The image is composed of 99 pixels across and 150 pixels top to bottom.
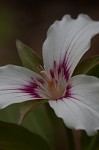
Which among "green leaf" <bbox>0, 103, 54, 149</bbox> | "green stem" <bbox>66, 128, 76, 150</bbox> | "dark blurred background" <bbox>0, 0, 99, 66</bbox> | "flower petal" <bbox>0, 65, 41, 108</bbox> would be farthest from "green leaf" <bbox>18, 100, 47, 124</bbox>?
"dark blurred background" <bbox>0, 0, 99, 66</bbox>

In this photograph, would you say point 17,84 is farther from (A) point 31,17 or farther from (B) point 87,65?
(A) point 31,17

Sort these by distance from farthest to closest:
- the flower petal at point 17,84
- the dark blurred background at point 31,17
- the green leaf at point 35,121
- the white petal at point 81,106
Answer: the dark blurred background at point 31,17, the green leaf at point 35,121, the flower petal at point 17,84, the white petal at point 81,106

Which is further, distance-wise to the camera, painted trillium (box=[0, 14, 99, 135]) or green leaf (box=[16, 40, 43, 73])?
green leaf (box=[16, 40, 43, 73])

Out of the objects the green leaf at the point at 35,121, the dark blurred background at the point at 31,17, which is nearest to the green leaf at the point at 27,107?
the green leaf at the point at 35,121

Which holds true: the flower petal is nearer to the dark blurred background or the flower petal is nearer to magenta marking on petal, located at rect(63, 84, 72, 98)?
magenta marking on petal, located at rect(63, 84, 72, 98)

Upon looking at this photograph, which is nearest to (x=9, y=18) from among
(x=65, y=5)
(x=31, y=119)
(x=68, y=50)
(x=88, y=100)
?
(x=65, y=5)

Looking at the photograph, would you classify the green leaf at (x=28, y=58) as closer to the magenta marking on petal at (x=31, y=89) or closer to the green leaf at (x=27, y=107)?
the magenta marking on petal at (x=31, y=89)

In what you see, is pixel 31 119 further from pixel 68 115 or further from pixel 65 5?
pixel 65 5
